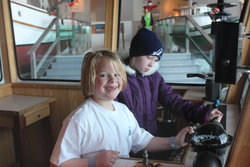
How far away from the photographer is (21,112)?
2350mm

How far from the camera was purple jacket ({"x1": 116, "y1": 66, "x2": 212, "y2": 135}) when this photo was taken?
67.4 inches

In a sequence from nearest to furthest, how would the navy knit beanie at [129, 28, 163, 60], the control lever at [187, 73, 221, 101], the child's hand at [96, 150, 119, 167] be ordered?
the child's hand at [96, 150, 119, 167], the navy knit beanie at [129, 28, 163, 60], the control lever at [187, 73, 221, 101]

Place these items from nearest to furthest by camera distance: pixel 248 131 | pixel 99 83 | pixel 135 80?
pixel 248 131, pixel 99 83, pixel 135 80

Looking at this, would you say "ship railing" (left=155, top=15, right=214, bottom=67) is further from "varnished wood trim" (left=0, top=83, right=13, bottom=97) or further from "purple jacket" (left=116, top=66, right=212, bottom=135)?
"varnished wood trim" (left=0, top=83, right=13, bottom=97)

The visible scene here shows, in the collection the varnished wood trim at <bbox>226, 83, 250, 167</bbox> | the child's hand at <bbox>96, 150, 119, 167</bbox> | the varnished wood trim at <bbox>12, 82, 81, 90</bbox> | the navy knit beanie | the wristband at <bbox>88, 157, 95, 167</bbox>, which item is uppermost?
the navy knit beanie

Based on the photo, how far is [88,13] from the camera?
283cm

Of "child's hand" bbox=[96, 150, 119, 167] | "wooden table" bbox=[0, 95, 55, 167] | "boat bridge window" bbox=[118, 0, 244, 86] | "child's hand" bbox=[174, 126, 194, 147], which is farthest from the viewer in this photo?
"boat bridge window" bbox=[118, 0, 244, 86]

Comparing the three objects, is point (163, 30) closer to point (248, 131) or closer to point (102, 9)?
point (102, 9)

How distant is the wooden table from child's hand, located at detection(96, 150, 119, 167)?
1.48 meters

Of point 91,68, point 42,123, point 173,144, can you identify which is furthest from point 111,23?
point 173,144

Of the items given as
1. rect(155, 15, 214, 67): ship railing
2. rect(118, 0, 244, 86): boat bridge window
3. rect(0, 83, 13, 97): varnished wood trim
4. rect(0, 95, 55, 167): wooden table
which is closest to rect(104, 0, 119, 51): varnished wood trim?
rect(118, 0, 244, 86): boat bridge window

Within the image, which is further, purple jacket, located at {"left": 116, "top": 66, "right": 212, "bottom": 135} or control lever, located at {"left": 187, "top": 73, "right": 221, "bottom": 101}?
control lever, located at {"left": 187, "top": 73, "right": 221, "bottom": 101}

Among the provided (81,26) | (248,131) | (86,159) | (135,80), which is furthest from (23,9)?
(248,131)

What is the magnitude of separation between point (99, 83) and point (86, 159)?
33 centimetres
